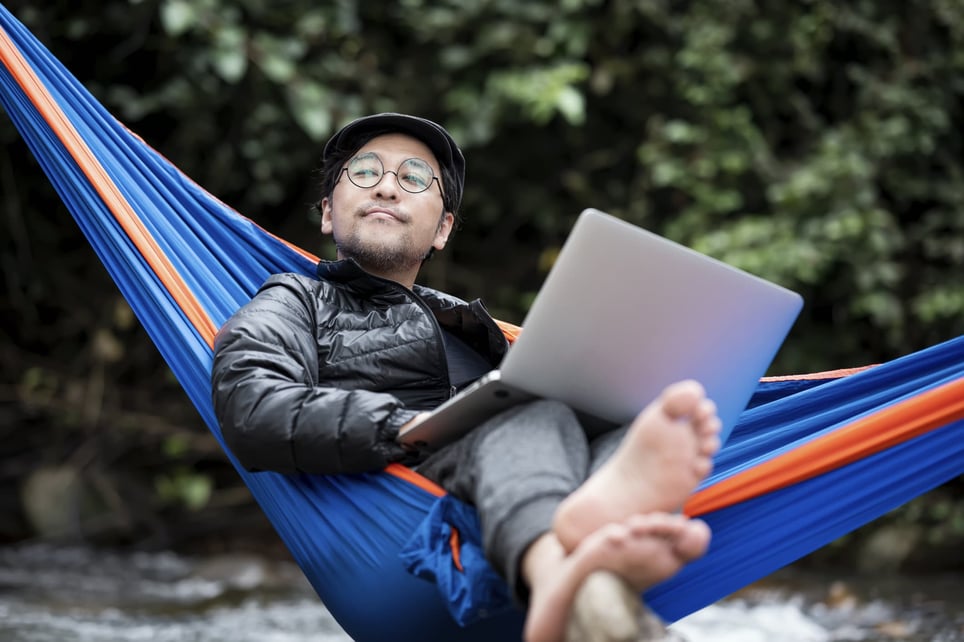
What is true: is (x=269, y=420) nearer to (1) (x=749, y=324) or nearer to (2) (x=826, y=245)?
(1) (x=749, y=324)

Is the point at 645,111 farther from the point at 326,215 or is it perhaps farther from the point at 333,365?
the point at 333,365

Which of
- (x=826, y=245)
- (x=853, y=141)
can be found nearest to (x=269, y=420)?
(x=826, y=245)

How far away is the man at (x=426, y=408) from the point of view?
81 cm

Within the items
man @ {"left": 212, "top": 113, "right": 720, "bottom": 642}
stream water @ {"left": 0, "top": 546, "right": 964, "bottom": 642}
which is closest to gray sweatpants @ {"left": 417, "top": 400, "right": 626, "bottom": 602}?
man @ {"left": 212, "top": 113, "right": 720, "bottom": 642}

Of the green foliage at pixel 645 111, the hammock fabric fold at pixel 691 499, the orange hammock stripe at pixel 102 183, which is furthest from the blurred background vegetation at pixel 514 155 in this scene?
the hammock fabric fold at pixel 691 499

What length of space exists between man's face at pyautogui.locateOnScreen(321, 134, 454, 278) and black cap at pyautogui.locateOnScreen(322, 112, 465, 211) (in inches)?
0.6

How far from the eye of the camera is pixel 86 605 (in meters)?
2.32

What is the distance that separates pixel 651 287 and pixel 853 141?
7.19ft

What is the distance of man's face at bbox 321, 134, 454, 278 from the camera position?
1422 mm

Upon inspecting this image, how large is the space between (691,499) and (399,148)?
731mm

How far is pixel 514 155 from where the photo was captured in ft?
10.6

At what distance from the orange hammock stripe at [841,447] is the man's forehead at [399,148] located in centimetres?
71

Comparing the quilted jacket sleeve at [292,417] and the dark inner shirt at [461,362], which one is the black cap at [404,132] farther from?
the quilted jacket sleeve at [292,417]

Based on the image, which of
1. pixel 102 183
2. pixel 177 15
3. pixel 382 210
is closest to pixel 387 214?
pixel 382 210
